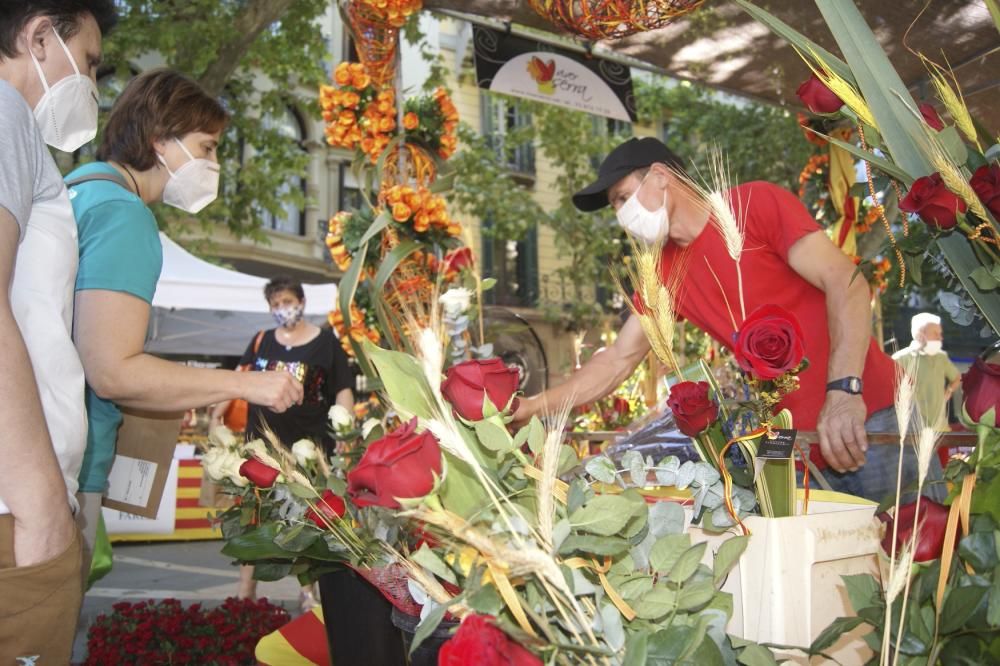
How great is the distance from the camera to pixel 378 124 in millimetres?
3375

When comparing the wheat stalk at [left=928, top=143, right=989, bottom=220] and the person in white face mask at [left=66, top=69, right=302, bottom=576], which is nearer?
the wheat stalk at [left=928, top=143, right=989, bottom=220]

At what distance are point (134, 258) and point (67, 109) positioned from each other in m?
0.31

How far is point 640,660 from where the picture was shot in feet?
2.70

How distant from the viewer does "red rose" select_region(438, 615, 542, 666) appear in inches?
28.7

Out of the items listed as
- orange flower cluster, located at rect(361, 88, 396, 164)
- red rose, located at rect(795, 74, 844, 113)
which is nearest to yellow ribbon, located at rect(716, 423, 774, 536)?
red rose, located at rect(795, 74, 844, 113)

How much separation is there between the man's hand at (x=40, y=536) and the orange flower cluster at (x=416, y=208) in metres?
1.94

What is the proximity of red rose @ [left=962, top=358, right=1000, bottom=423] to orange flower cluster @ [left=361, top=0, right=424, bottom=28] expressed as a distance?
249 centimetres

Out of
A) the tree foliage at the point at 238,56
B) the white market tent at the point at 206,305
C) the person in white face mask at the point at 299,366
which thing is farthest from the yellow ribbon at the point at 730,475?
the white market tent at the point at 206,305

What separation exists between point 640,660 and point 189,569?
6.59 meters

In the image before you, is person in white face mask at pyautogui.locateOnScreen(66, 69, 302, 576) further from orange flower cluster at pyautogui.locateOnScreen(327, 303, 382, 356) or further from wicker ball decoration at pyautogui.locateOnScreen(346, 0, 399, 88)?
wicker ball decoration at pyautogui.locateOnScreen(346, 0, 399, 88)

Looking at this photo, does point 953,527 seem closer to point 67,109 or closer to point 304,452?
point 304,452

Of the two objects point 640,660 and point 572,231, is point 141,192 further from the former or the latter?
point 572,231

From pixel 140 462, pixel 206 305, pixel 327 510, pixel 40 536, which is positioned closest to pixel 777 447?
pixel 327 510

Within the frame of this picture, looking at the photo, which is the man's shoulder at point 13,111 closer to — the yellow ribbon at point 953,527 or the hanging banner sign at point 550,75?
the yellow ribbon at point 953,527
